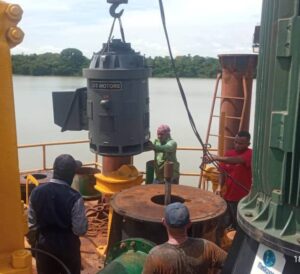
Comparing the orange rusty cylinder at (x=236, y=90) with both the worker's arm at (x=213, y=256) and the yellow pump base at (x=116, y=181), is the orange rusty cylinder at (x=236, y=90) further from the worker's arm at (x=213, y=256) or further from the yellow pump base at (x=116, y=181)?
the worker's arm at (x=213, y=256)

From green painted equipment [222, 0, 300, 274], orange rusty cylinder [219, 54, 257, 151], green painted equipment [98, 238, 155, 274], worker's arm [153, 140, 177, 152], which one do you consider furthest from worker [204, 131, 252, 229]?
green painted equipment [222, 0, 300, 274]

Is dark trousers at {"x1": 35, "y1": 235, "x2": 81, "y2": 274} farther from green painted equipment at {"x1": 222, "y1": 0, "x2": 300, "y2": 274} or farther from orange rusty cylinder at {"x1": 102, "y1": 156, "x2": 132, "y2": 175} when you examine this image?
orange rusty cylinder at {"x1": 102, "y1": 156, "x2": 132, "y2": 175}

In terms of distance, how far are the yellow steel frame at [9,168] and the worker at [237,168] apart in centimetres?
284

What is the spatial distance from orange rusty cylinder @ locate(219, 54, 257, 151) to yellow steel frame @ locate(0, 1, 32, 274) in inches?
224

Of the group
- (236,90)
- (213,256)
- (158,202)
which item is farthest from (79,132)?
(213,256)

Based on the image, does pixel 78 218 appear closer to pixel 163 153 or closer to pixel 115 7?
pixel 115 7

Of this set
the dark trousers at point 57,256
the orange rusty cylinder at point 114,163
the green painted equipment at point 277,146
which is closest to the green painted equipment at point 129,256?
the dark trousers at point 57,256

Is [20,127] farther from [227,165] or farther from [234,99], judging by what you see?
[227,165]

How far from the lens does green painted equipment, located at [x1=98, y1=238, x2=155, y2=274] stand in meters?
3.29

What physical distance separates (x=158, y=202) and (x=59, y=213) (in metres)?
1.59

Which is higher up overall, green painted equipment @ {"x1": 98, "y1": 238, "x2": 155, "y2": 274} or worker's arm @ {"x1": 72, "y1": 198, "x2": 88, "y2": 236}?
worker's arm @ {"x1": 72, "y1": 198, "x2": 88, "y2": 236}

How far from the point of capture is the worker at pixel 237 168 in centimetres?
482

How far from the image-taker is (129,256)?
11.4ft

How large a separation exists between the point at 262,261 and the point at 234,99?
18.1 feet
